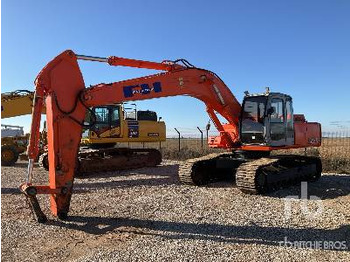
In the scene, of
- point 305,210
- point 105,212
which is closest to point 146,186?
point 105,212

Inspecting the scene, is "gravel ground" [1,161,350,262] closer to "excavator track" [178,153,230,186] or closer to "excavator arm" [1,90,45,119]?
"excavator track" [178,153,230,186]

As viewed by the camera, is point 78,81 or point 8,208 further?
point 8,208

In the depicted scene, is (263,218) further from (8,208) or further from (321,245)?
(8,208)

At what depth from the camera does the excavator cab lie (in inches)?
470

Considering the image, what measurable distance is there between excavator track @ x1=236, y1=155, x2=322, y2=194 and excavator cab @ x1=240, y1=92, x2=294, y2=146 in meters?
0.64

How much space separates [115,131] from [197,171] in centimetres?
548

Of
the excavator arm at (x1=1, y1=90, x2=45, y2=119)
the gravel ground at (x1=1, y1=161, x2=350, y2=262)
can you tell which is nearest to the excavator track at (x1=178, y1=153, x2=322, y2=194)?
the gravel ground at (x1=1, y1=161, x2=350, y2=262)

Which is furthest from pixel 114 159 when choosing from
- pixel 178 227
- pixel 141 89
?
pixel 178 227

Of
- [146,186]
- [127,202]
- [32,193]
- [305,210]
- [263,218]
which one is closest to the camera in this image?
[32,193]

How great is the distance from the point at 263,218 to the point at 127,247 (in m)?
3.19

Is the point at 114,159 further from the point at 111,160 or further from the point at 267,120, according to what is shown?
the point at 267,120

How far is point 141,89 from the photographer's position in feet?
33.6

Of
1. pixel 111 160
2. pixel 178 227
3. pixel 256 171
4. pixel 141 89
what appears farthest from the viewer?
pixel 111 160

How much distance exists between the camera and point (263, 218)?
8211 mm
